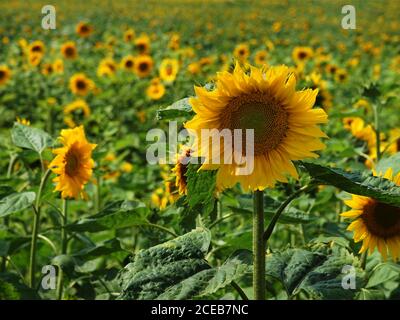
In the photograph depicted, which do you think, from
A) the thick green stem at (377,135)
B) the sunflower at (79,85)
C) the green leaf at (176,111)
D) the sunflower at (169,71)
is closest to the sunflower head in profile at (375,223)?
the green leaf at (176,111)

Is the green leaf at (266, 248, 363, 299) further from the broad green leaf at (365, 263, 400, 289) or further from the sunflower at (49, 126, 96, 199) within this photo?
the sunflower at (49, 126, 96, 199)

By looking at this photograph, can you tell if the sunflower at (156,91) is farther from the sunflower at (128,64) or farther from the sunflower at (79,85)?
the sunflower at (128,64)

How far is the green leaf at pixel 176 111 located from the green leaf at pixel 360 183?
23 cm

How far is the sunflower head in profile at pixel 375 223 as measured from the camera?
1.39m

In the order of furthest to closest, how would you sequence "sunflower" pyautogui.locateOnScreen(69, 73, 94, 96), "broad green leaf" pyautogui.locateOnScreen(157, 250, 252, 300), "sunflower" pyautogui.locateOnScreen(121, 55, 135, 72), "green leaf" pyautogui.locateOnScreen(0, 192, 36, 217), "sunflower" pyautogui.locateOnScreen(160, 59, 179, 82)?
"sunflower" pyautogui.locateOnScreen(121, 55, 135, 72), "sunflower" pyautogui.locateOnScreen(69, 73, 94, 96), "sunflower" pyautogui.locateOnScreen(160, 59, 179, 82), "green leaf" pyautogui.locateOnScreen(0, 192, 36, 217), "broad green leaf" pyautogui.locateOnScreen(157, 250, 252, 300)

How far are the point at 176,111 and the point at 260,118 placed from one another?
0.15 metres

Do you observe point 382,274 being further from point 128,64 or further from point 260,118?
point 128,64

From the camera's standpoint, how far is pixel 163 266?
106 centimetres

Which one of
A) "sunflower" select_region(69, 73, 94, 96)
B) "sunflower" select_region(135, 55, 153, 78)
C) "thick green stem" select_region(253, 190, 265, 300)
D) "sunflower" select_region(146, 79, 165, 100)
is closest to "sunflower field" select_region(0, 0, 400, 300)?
"thick green stem" select_region(253, 190, 265, 300)

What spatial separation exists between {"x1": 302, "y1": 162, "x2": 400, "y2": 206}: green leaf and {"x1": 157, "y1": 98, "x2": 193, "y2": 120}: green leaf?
0.23 metres

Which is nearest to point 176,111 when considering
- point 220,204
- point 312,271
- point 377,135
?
point 312,271

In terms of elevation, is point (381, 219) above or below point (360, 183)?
below

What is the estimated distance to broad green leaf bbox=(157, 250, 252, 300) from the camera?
1.00 metres
